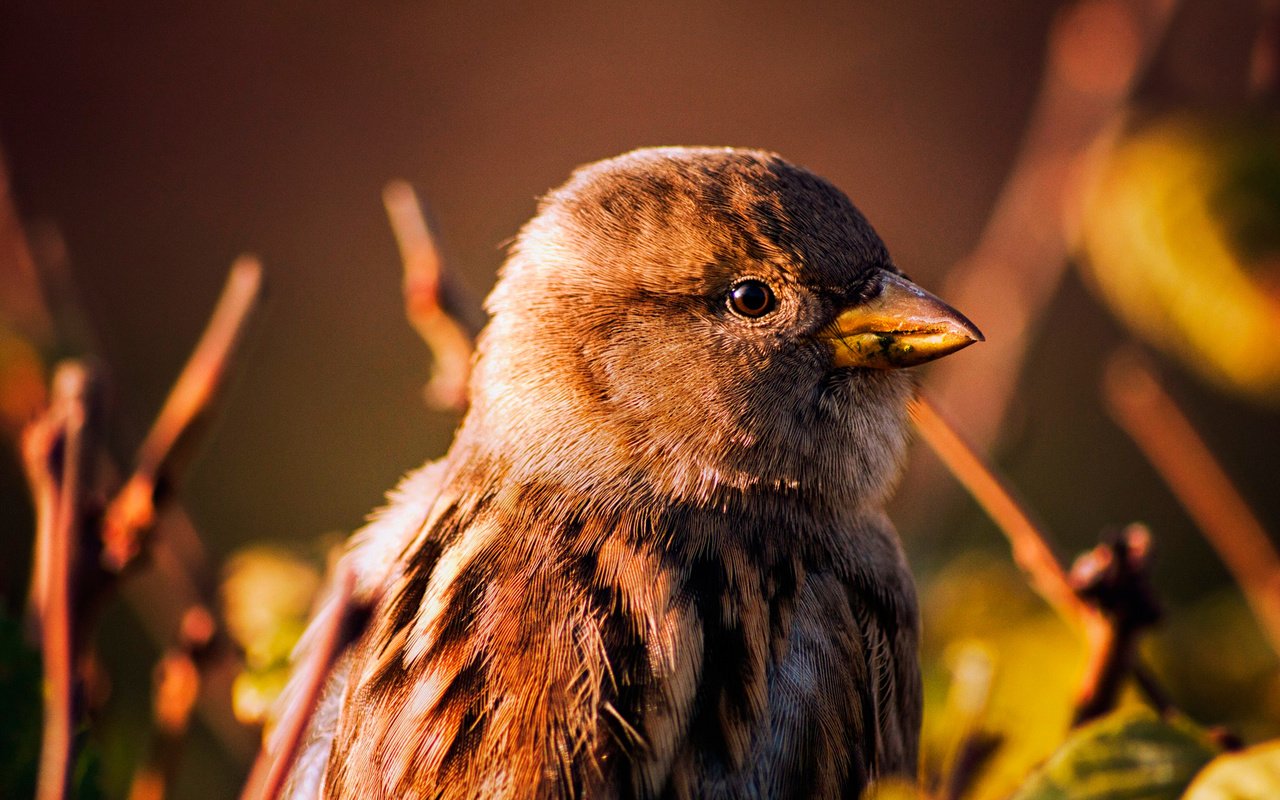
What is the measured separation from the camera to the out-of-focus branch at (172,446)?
57.5 inches

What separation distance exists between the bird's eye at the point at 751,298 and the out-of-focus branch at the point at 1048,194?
59cm

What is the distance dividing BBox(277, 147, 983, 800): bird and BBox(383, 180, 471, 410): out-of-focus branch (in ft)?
0.13

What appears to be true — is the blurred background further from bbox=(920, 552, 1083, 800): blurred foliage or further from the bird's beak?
the bird's beak

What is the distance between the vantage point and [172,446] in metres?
1.46

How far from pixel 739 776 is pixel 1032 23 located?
298 inches

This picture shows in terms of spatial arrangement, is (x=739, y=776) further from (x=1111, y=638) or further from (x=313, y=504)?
(x=313, y=504)

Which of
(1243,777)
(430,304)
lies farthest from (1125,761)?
(430,304)

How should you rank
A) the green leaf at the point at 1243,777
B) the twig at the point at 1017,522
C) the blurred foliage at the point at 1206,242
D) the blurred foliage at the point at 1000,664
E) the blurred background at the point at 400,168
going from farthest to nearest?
the blurred background at the point at 400,168
the blurred foliage at the point at 1206,242
the blurred foliage at the point at 1000,664
the twig at the point at 1017,522
the green leaf at the point at 1243,777

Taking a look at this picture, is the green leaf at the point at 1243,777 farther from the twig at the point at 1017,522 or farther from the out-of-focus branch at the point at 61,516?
the out-of-focus branch at the point at 61,516

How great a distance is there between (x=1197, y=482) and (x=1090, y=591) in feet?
1.89

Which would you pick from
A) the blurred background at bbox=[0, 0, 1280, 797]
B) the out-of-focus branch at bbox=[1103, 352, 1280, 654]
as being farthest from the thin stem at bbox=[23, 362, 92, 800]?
the blurred background at bbox=[0, 0, 1280, 797]

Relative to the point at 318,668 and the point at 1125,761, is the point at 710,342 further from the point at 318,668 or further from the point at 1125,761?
the point at 318,668

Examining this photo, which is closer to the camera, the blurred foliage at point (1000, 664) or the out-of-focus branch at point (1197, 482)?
the blurred foliage at point (1000, 664)

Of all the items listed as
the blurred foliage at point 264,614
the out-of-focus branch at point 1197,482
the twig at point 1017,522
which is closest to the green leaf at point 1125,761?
the twig at point 1017,522
